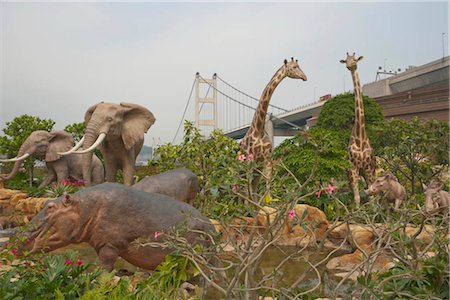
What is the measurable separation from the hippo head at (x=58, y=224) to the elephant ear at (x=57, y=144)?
6.55 m

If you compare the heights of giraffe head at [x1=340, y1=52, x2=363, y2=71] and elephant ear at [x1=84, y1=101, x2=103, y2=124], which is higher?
giraffe head at [x1=340, y1=52, x2=363, y2=71]

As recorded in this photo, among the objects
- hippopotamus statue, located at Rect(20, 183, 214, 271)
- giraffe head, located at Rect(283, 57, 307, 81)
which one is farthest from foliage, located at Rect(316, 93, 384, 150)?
hippopotamus statue, located at Rect(20, 183, 214, 271)

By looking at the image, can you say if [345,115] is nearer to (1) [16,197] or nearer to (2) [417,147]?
(2) [417,147]

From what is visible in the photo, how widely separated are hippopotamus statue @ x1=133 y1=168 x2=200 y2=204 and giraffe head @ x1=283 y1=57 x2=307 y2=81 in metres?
3.32

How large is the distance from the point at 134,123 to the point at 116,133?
0.40 metres

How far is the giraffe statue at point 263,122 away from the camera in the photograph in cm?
710

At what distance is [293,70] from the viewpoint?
288 inches

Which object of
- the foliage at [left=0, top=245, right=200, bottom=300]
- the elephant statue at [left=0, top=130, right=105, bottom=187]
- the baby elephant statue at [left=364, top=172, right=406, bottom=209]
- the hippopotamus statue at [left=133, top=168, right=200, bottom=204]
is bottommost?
the foliage at [left=0, top=245, right=200, bottom=300]

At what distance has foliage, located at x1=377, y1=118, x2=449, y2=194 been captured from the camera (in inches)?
362

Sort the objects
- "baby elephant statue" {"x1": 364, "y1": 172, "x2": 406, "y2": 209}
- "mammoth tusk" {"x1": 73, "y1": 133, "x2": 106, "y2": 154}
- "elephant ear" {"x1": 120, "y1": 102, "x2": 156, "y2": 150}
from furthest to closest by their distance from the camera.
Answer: "elephant ear" {"x1": 120, "y1": 102, "x2": 156, "y2": 150}
"baby elephant statue" {"x1": 364, "y1": 172, "x2": 406, "y2": 209}
"mammoth tusk" {"x1": 73, "y1": 133, "x2": 106, "y2": 154}

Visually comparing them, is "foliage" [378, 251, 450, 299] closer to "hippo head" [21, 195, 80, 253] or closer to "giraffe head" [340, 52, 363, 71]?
"hippo head" [21, 195, 80, 253]

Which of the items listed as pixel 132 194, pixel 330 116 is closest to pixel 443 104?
pixel 330 116

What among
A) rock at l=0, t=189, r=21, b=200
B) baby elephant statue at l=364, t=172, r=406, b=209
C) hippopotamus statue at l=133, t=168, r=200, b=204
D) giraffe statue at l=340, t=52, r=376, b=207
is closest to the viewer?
hippopotamus statue at l=133, t=168, r=200, b=204

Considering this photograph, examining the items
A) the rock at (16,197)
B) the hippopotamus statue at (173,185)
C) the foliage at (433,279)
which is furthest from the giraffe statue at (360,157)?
the rock at (16,197)
